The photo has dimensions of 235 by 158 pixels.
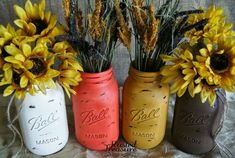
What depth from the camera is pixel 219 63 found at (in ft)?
1.40

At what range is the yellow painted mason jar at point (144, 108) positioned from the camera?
1.56ft

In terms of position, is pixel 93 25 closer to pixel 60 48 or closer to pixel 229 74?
pixel 60 48

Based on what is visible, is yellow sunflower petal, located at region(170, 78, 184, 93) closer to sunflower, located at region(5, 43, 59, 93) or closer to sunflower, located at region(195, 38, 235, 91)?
sunflower, located at region(195, 38, 235, 91)

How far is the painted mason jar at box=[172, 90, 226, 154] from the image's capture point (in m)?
0.48

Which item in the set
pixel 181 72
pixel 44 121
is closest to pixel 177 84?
pixel 181 72

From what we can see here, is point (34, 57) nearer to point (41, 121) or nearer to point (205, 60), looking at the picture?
point (41, 121)

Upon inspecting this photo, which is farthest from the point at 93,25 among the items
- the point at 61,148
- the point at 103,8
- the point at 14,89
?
the point at 61,148

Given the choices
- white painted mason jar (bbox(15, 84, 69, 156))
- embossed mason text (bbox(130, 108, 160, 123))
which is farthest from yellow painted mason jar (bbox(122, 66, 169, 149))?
white painted mason jar (bbox(15, 84, 69, 156))

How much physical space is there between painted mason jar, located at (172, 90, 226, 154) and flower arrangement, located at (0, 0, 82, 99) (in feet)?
0.64

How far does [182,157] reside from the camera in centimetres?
52

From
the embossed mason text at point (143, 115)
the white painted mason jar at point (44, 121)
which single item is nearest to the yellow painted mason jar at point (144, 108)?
the embossed mason text at point (143, 115)

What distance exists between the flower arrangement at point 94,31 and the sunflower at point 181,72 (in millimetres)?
95

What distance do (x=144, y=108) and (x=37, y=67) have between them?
0.64ft

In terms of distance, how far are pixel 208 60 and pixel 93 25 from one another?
0.58 ft
